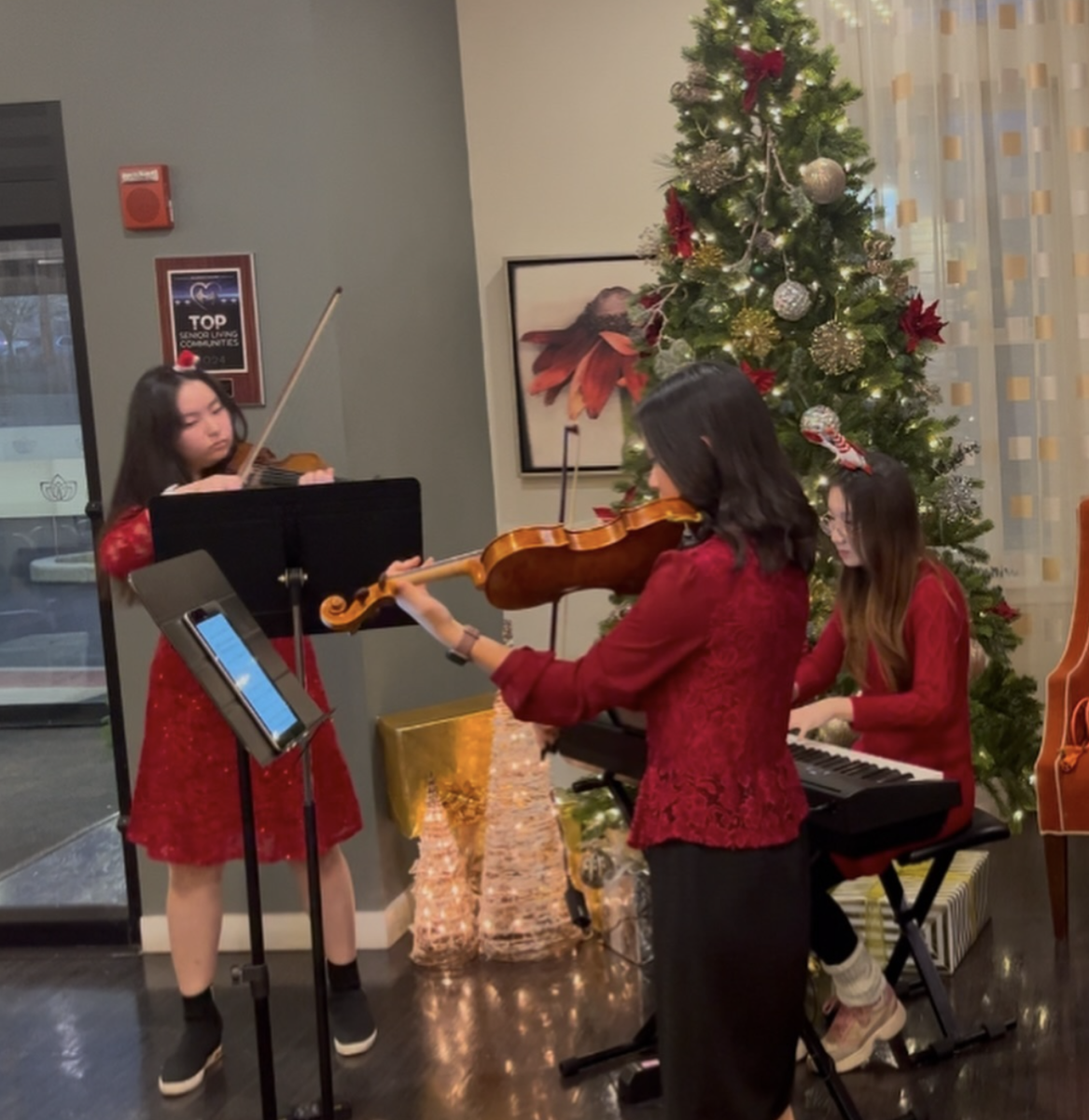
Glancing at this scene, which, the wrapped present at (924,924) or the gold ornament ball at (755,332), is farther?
the gold ornament ball at (755,332)

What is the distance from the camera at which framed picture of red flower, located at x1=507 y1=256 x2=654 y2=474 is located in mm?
4633

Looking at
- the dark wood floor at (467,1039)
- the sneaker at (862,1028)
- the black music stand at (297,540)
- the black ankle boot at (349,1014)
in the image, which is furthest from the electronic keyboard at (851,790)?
the black ankle boot at (349,1014)

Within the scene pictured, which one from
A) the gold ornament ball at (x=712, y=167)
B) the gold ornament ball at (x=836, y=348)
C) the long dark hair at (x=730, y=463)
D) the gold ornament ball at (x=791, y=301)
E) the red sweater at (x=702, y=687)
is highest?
the gold ornament ball at (x=712, y=167)

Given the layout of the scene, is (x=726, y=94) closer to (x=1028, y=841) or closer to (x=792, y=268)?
(x=792, y=268)

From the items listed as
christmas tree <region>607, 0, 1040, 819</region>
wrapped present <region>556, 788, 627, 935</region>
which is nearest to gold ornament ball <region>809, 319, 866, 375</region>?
christmas tree <region>607, 0, 1040, 819</region>

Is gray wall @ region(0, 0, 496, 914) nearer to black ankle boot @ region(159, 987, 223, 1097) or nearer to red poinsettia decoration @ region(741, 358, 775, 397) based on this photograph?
black ankle boot @ region(159, 987, 223, 1097)

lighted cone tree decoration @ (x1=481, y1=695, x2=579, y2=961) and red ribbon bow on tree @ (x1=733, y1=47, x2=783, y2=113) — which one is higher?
red ribbon bow on tree @ (x1=733, y1=47, x2=783, y2=113)

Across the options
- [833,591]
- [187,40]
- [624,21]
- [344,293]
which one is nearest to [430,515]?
[344,293]

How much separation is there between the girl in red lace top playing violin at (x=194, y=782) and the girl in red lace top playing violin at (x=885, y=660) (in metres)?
1.08

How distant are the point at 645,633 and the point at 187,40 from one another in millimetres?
2475

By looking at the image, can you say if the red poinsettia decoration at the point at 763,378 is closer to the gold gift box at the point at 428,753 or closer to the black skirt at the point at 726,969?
the gold gift box at the point at 428,753

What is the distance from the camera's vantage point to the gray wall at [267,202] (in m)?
3.72

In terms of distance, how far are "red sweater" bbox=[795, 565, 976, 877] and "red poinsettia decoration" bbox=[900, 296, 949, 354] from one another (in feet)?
3.74

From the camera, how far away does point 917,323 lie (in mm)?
3951
